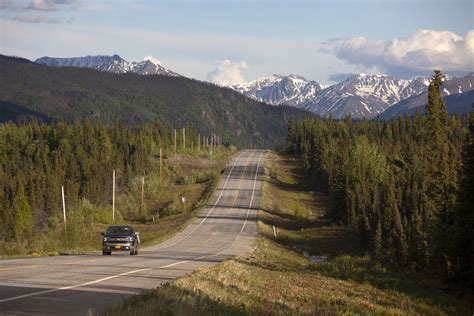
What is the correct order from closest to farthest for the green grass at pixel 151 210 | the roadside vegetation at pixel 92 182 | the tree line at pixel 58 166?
the green grass at pixel 151 210
the roadside vegetation at pixel 92 182
the tree line at pixel 58 166

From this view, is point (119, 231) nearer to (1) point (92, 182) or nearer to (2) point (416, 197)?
(2) point (416, 197)

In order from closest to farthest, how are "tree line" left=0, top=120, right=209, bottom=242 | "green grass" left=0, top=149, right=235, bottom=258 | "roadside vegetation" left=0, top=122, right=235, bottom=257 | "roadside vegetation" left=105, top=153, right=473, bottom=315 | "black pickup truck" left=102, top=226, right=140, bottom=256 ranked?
"roadside vegetation" left=105, top=153, right=473, bottom=315
"black pickup truck" left=102, top=226, right=140, bottom=256
"green grass" left=0, top=149, right=235, bottom=258
"roadside vegetation" left=0, top=122, right=235, bottom=257
"tree line" left=0, top=120, right=209, bottom=242

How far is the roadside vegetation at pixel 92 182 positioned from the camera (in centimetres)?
8481

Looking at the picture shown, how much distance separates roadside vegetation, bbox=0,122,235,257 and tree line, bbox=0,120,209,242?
169 mm

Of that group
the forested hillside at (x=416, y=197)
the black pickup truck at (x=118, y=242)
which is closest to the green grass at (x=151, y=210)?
the black pickup truck at (x=118, y=242)

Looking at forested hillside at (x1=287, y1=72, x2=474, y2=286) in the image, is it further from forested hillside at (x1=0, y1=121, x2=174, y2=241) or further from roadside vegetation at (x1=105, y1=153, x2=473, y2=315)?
forested hillside at (x1=0, y1=121, x2=174, y2=241)

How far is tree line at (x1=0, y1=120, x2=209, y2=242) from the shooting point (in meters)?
98.9

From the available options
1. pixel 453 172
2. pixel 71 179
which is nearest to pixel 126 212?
pixel 71 179

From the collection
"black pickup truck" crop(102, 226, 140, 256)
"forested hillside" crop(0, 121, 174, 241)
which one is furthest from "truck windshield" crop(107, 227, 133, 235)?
"forested hillside" crop(0, 121, 174, 241)

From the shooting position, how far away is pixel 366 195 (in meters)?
85.1

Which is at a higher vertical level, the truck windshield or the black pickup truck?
the truck windshield

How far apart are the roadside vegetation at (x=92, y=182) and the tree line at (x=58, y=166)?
0.17 meters

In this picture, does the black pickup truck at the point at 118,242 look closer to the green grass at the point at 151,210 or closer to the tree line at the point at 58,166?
the green grass at the point at 151,210

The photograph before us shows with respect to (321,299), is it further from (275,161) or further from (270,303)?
(275,161)
